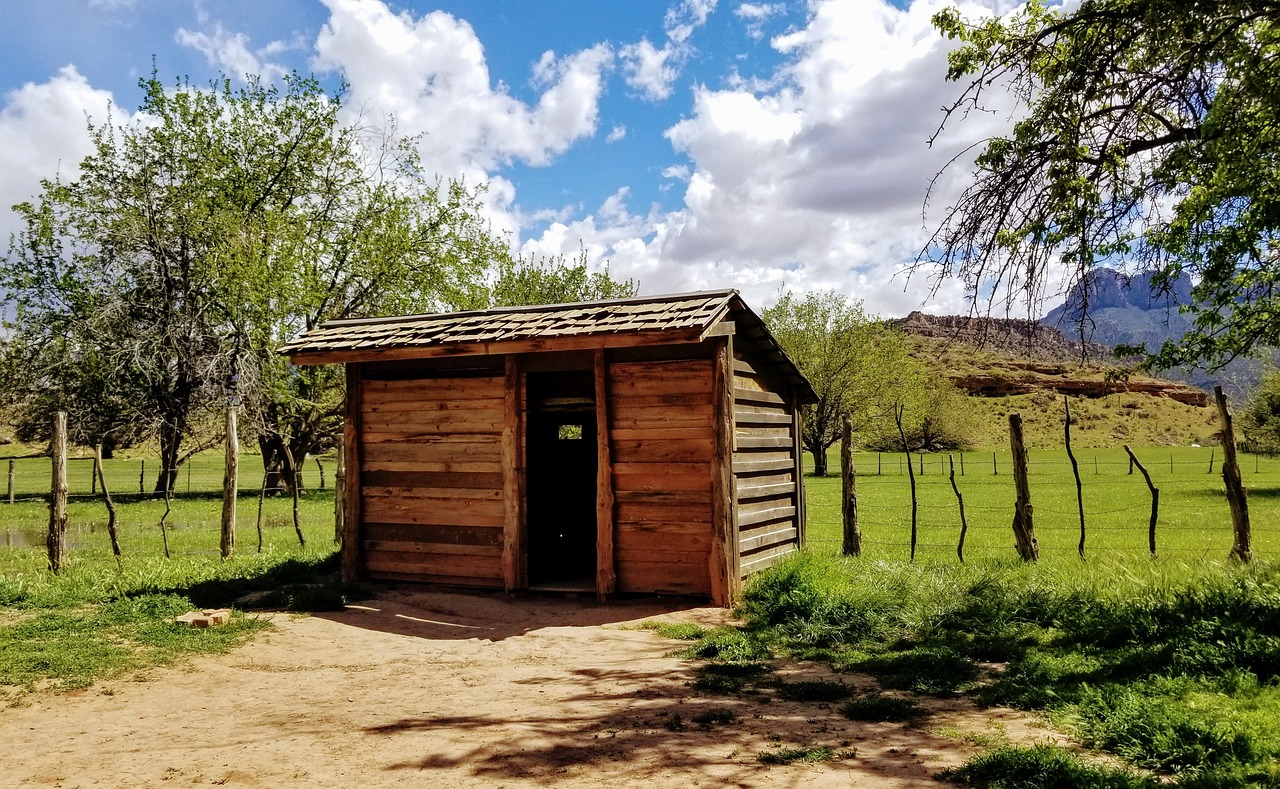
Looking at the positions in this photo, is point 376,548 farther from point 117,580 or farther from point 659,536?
point 659,536

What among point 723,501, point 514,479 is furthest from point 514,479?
point 723,501

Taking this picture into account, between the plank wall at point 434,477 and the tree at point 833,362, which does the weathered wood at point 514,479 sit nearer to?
the plank wall at point 434,477

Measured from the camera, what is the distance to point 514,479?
35.4 feet

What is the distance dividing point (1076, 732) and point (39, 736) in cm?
703

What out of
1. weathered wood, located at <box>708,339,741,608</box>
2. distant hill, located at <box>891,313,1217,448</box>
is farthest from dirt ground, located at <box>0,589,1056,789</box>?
distant hill, located at <box>891,313,1217,448</box>

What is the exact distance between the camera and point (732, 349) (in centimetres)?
1027

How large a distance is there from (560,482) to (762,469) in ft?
12.7

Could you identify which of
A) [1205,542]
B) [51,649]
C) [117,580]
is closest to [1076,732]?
[51,649]

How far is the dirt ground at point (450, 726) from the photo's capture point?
4660 millimetres

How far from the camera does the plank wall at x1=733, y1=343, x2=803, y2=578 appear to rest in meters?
10.6

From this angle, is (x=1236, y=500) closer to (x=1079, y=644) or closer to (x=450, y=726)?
(x=1079, y=644)

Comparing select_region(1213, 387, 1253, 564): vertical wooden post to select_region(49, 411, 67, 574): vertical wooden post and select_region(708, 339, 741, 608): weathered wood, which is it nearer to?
select_region(708, 339, 741, 608): weathered wood

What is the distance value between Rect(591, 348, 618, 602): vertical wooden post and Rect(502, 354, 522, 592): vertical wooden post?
1150 millimetres

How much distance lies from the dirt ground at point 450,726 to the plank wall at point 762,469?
289cm
